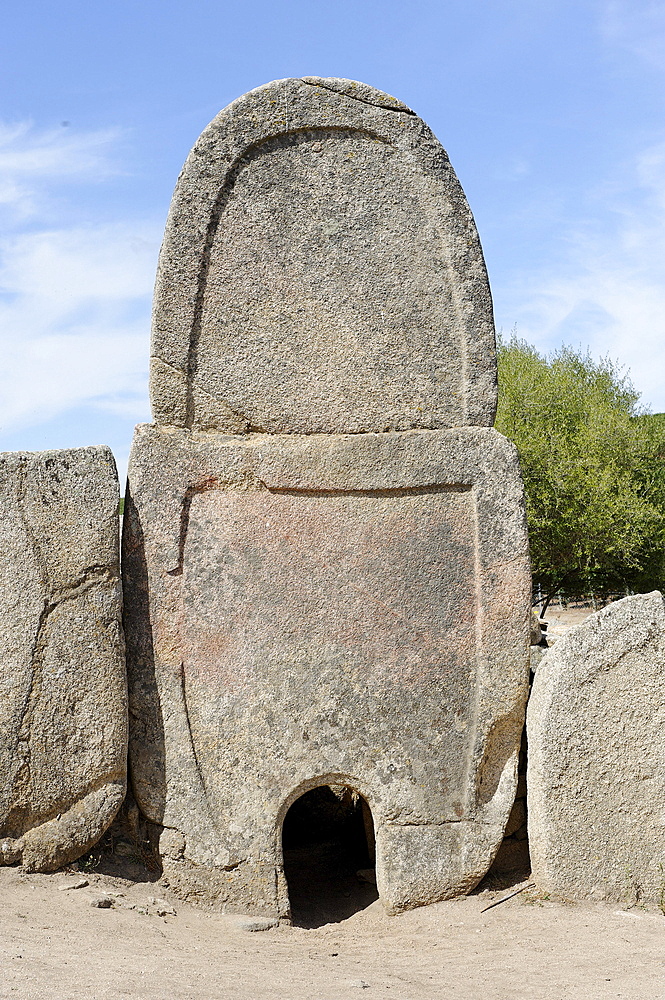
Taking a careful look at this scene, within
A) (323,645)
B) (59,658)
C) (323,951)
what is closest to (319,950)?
(323,951)

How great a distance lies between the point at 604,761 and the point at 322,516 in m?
1.84

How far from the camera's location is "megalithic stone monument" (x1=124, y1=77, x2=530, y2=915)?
463 cm

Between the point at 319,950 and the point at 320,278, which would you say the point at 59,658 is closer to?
the point at 319,950

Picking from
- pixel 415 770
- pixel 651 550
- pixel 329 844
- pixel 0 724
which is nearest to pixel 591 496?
pixel 651 550

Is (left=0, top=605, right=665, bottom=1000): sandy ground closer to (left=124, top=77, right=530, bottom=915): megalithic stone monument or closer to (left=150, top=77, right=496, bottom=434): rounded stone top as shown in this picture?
(left=124, top=77, right=530, bottom=915): megalithic stone monument

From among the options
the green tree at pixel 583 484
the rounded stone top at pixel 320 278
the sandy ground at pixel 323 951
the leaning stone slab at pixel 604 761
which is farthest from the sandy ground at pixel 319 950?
the green tree at pixel 583 484

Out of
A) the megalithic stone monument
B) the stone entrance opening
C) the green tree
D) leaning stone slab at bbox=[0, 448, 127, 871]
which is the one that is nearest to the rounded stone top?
the megalithic stone monument

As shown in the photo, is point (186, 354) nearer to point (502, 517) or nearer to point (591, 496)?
point (502, 517)

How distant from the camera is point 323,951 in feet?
13.8

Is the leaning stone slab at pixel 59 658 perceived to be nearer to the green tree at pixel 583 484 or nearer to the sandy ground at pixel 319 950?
the sandy ground at pixel 319 950

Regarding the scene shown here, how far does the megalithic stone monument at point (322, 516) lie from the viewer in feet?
15.2

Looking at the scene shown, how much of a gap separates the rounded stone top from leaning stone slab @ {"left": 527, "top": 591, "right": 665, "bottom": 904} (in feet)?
4.48

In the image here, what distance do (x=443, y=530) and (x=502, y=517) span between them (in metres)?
0.32

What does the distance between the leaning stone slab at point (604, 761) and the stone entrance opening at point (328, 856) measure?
1.12 metres
